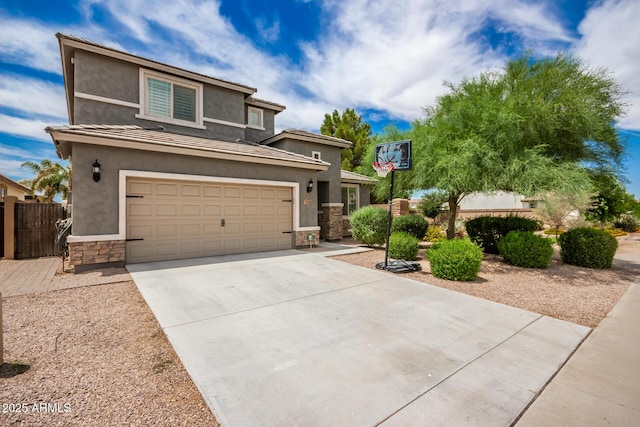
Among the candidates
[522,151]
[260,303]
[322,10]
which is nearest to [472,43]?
[522,151]

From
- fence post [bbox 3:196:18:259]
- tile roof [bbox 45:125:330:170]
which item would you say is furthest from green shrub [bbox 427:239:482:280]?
fence post [bbox 3:196:18:259]

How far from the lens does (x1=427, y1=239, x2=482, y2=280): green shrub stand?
22.4ft

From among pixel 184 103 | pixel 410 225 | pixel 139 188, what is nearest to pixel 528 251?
pixel 410 225

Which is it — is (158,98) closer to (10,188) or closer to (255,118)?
(255,118)


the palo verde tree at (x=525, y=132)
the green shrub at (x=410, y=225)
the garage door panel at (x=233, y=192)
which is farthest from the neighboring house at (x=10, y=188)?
the palo verde tree at (x=525, y=132)

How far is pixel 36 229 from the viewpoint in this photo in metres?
9.34

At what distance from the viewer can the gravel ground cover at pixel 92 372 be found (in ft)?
7.80

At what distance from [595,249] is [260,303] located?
1047 centimetres

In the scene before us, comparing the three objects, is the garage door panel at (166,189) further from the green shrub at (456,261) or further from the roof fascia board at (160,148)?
the green shrub at (456,261)

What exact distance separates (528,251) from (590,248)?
2.33m

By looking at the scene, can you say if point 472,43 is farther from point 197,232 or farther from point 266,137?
point 197,232

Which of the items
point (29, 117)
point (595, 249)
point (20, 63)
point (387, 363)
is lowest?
point (387, 363)

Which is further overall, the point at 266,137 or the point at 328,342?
the point at 266,137

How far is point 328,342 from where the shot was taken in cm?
365
